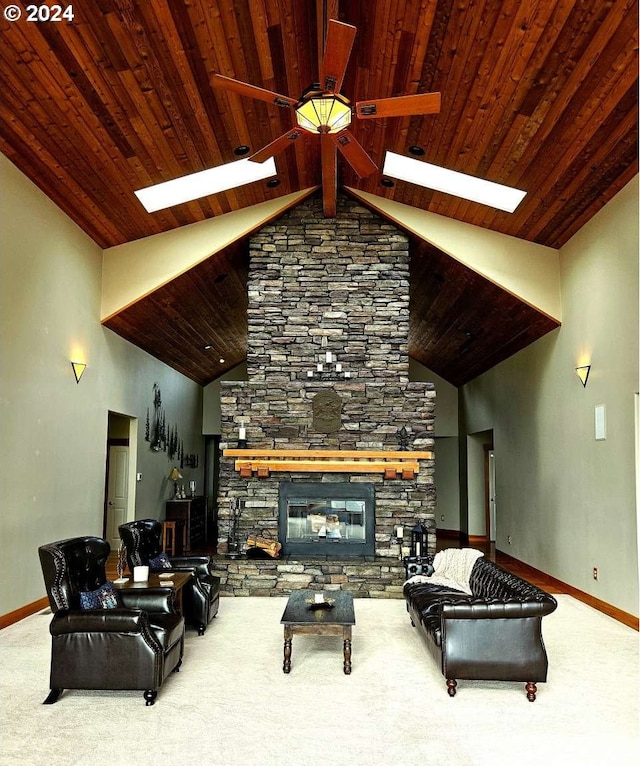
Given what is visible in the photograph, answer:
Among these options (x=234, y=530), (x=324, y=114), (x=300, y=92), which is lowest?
(x=234, y=530)

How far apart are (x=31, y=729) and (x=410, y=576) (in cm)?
383

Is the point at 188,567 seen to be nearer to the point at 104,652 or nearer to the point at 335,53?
the point at 104,652

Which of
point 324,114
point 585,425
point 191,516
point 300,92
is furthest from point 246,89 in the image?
point 191,516

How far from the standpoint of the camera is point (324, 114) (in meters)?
4.42

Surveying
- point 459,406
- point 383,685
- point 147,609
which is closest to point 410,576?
point 383,685

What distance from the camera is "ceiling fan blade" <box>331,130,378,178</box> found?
4918 millimetres

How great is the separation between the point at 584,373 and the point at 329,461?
2942 millimetres

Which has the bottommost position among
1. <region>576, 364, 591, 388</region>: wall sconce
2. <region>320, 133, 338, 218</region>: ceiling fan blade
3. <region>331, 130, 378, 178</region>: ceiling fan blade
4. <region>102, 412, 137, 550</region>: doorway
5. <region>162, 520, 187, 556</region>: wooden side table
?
<region>162, 520, 187, 556</region>: wooden side table

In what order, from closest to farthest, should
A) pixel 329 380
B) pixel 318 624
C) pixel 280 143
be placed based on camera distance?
1. pixel 318 624
2. pixel 280 143
3. pixel 329 380

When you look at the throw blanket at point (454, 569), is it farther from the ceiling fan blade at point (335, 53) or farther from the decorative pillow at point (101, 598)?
the ceiling fan blade at point (335, 53)

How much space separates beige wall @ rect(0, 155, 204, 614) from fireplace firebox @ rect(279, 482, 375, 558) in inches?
87.0

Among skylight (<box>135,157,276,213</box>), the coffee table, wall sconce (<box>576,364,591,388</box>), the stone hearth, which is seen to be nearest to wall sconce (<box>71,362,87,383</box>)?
skylight (<box>135,157,276,213</box>)

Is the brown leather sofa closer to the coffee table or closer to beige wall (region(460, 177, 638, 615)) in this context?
the coffee table

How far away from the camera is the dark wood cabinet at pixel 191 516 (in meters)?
11.4
